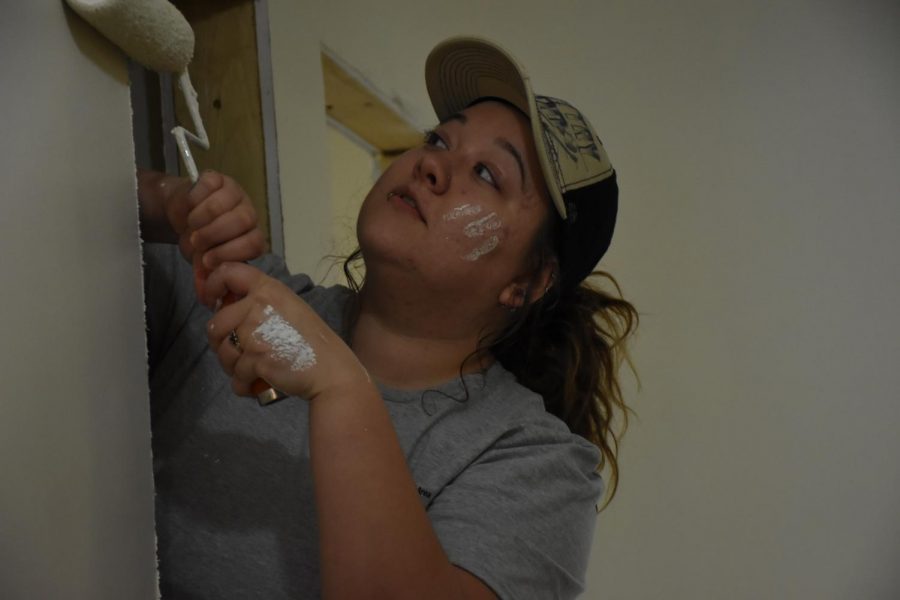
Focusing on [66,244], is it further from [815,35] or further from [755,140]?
[815,35]

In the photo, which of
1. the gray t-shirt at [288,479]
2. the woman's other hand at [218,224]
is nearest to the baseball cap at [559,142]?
the gray t-shirt at [288,479]

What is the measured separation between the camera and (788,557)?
6.86ft

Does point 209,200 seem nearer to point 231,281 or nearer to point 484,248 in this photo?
point 231,281

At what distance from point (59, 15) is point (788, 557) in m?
2.15

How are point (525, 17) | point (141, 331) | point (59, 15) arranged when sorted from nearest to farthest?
point (59, 15) < point (141, 331) < point (525, 17)

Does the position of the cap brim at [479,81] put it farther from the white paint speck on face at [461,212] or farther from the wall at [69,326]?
the wall at [69,326]

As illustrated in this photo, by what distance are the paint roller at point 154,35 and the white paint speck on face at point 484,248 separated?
37 centimetres

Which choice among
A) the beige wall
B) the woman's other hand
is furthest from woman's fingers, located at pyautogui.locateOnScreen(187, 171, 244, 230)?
the beige wall

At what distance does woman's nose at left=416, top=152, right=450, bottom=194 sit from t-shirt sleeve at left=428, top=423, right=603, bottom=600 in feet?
0.99

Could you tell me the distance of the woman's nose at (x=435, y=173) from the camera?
945 millimetres

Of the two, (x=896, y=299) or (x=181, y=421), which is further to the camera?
(x=896, y=299)

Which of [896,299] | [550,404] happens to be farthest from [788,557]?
[550,404]

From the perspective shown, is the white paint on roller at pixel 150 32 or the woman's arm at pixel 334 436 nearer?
the white paint on roller at pixel 150 32

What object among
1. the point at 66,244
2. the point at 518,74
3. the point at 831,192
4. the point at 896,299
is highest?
the point at 518,74
